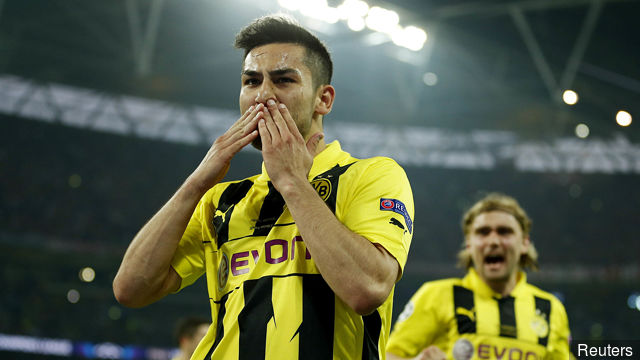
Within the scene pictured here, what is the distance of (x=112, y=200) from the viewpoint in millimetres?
20594

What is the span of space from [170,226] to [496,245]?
2704 millimetres

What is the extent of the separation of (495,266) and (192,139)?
58.7 feet

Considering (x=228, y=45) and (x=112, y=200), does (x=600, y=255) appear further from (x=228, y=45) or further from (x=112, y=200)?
(x=112, y=200)

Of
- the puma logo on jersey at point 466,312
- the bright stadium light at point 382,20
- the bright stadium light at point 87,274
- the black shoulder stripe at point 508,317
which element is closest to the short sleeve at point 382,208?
the puma logo on jersey at point 466,312

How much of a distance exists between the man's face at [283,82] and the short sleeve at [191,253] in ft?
1.48

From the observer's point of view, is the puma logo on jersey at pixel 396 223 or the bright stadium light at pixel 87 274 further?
the bright stadium light at pixel 87 274

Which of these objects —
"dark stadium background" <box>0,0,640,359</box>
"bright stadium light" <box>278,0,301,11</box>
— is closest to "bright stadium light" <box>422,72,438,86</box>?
"dark stadium background" <box>0,0,640,359</box>

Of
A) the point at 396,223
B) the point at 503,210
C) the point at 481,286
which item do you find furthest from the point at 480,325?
the point at 396,223

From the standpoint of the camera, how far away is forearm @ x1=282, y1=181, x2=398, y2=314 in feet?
5.57

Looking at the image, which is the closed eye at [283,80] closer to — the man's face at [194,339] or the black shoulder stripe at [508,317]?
the black shoulder stripe at [508,317]

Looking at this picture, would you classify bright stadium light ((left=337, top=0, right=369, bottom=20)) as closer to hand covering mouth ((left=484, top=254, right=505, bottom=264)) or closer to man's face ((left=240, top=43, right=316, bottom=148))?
hand covering mouth ((left=484, top=254, right=505, bottom=264))

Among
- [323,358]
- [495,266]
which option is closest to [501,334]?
[495,266]

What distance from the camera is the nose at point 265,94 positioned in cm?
208

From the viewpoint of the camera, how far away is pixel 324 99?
229cm
